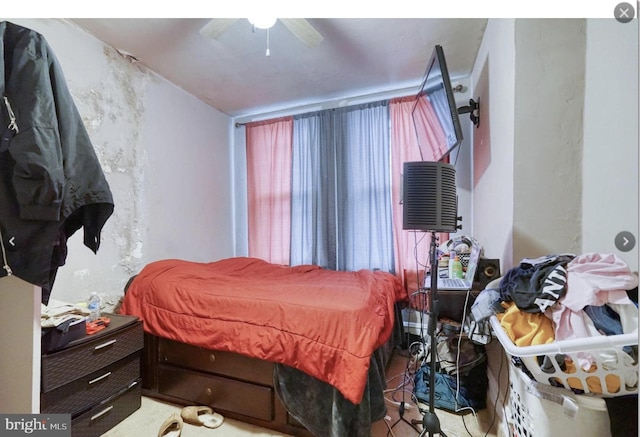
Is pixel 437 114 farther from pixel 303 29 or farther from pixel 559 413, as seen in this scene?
pixel 559 413

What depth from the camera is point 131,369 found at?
1.53 meters

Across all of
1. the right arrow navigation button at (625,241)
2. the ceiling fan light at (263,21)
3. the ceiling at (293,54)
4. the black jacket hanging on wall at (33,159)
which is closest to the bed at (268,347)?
the black jacket hanging on wall at (33,159)

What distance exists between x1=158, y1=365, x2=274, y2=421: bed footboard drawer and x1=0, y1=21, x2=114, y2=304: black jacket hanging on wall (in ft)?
3.32

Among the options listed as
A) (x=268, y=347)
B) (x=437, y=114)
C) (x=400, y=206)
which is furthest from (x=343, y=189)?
(x=268, y=347)

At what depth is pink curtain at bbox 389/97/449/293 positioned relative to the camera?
8.06ft

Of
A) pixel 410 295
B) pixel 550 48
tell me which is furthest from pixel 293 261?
pixel 550 48

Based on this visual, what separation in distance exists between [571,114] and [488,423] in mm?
1595

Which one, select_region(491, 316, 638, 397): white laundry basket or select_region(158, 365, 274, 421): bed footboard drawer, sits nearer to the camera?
select_region(491, 316, 638, 397): white laundry basket

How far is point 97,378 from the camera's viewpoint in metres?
1.35

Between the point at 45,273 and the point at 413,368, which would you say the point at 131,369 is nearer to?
the point at 45,273

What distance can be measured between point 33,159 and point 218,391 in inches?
54.9

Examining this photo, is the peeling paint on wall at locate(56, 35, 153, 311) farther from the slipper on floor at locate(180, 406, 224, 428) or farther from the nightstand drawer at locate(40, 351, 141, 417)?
the slipper on floor at locate(180, 406, 224, 428)

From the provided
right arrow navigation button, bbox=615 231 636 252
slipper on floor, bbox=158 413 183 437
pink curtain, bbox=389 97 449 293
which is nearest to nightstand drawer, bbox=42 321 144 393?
slipper on floor, bbox=158 413 183 437

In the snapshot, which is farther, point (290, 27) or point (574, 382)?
point (290, 27)
